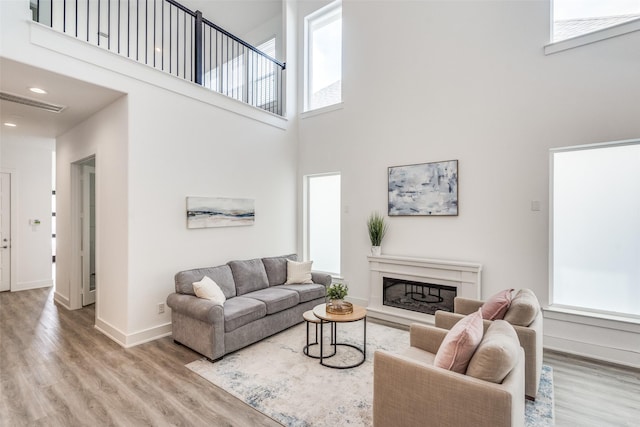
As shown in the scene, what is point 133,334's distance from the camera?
3.39m

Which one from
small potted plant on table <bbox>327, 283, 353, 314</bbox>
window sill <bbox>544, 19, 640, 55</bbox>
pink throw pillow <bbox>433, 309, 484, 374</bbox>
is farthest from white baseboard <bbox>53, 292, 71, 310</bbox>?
window sill <bbox>544, 19, 640, 55</bbox>

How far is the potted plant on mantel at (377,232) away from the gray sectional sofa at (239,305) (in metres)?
0.85

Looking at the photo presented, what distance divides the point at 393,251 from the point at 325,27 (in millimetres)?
4353

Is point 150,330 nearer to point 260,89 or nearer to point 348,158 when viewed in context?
point 348,158

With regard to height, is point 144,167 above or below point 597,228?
above

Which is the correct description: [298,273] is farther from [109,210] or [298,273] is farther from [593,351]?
[593,351]

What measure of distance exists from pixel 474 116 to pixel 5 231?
8.17 m

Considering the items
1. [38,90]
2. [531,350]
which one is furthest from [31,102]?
[531,350]

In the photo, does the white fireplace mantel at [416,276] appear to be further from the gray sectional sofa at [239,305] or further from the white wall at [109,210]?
the white wall at [109,210]

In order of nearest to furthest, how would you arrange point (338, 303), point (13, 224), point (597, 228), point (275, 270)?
1. point (338, 303)
2. point (597, 228)
3. point (275, 270)
4. point (13, 224)

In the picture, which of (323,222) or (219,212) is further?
(323,222)

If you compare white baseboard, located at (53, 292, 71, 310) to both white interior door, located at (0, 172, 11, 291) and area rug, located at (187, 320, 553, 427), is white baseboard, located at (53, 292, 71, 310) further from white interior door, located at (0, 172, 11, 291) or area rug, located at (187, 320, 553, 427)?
area rug, located at (187, 320, 553, 427)

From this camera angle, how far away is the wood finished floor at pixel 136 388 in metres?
2.20

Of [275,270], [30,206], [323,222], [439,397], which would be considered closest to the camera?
[439,397]
